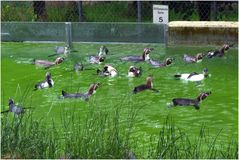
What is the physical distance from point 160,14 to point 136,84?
307cm

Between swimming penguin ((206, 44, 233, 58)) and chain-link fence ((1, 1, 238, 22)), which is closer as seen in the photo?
swimming penguin ((206, 44, 233, 58))

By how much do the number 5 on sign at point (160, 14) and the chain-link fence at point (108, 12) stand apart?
1713mm

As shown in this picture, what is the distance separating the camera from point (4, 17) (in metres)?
13.0

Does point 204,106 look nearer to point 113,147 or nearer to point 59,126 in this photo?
point 59,126

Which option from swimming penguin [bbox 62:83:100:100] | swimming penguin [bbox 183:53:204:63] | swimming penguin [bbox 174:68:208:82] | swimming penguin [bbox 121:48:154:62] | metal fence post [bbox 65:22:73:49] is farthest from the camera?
metal fence post [bbox 65:22:73:49]

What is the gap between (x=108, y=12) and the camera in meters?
13.0

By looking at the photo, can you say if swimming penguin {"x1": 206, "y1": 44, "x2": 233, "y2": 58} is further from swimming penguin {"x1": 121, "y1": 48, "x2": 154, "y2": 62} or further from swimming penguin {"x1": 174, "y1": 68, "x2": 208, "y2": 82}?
swimming penguin {"x1": 174, "y1": 68, "x2": 208, "y2": 82}

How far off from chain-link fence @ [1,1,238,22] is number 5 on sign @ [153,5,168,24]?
1.71 m

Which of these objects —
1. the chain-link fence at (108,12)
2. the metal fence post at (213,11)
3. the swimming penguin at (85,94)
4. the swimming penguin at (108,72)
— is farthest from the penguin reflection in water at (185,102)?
the chain-link fence at (108,12)

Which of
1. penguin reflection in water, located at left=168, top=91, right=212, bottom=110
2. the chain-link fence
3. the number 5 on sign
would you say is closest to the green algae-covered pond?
Result: penguin reflection in water, located at left=168, top=91, right=212, bottom=110

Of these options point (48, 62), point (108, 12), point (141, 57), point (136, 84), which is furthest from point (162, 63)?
point (108, 12)

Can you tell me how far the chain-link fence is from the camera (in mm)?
12398

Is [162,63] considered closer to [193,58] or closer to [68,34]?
[193,58]

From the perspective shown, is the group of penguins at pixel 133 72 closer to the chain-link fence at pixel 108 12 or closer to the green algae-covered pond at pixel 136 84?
the green algae-covered pond at pixel 136 84
